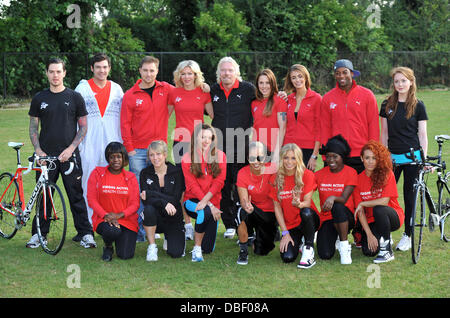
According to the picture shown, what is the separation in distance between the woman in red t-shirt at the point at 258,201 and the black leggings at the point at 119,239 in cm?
112

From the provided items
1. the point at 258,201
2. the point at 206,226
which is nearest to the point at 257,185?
the point at 258,201

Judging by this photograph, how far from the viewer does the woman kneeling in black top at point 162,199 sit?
5.96 m

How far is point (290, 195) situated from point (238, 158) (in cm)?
94

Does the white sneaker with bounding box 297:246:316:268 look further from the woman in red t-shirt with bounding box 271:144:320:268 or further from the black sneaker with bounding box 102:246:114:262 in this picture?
the black sneaker with bounding box 102:246:114:262

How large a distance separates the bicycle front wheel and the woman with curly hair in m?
3.05

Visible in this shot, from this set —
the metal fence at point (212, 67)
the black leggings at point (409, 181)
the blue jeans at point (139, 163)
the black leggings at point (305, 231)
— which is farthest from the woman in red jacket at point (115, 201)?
the metal fence at point (212, 67)

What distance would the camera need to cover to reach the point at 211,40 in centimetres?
2767

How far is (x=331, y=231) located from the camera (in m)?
5.88

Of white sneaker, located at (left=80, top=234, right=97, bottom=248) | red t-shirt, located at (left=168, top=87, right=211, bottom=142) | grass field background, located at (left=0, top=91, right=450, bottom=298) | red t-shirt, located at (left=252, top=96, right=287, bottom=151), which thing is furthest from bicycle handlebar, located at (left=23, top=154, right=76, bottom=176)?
red t-shirt, located at (left=252, top=96, right=287, bottom=151)

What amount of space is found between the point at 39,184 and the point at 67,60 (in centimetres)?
1962
